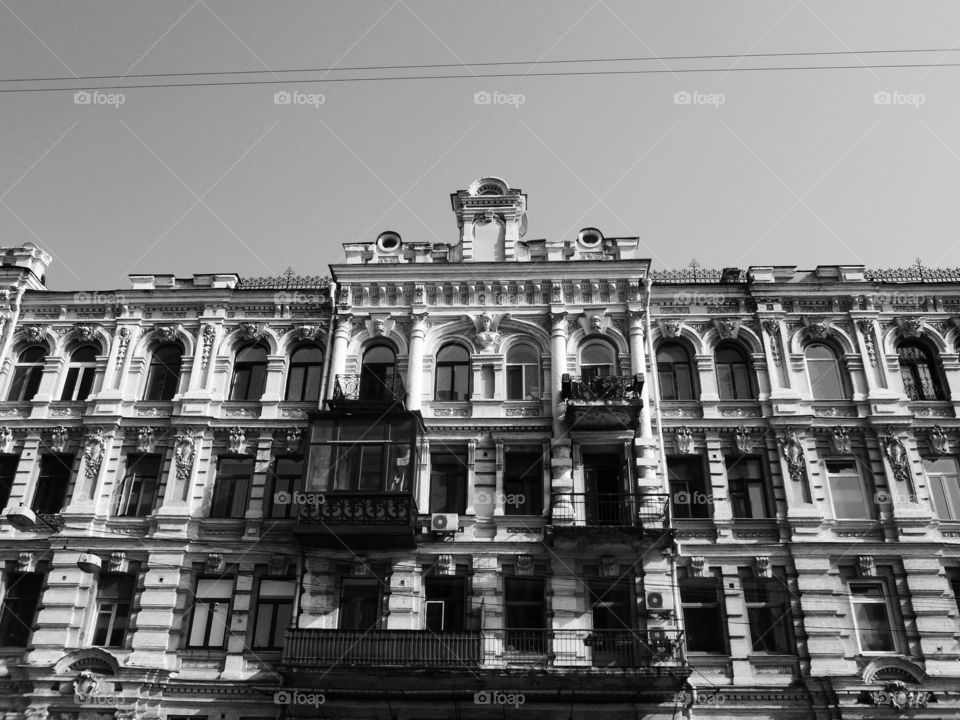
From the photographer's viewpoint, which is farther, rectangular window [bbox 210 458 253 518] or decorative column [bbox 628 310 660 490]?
rectangular window [bbox 210 458 253 518]

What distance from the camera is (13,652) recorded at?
22391 millimetres

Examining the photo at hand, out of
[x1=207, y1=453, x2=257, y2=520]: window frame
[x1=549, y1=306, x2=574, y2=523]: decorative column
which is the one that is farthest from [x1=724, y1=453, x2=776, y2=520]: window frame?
[x1=207, y1=453, x2=257, y2=520]: window frame

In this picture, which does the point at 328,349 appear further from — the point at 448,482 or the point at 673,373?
the point at 673,373

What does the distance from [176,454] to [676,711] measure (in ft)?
50.8

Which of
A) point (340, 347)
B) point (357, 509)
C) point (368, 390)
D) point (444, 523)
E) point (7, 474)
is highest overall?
point (340, 347)

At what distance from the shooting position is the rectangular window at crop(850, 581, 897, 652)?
2155cm

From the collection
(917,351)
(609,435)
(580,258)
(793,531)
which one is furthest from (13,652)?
(917,351)

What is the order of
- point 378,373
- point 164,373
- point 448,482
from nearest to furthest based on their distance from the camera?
point 448,482 < point 378,373 < point 164,373

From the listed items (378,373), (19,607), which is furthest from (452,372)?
(19,607)

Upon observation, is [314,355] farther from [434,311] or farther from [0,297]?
[0,297]

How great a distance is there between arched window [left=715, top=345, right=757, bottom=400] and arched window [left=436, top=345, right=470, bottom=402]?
7685 millimetres

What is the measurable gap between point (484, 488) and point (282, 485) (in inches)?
233

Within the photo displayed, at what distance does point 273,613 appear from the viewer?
22812 millimetres

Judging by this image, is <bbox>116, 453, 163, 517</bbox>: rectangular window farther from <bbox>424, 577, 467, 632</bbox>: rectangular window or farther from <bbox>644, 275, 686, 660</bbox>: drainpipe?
<bbox>644, 275, 686, 660</bbox>: drainpipe
